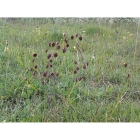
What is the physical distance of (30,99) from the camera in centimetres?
133

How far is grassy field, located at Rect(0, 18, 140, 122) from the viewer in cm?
123

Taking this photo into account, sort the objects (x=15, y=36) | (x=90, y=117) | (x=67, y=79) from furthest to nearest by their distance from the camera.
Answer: (x=15, y=36) → (x=67, y=79) → (x=90, y=117)

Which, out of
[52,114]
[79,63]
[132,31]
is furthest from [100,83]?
[132,31]

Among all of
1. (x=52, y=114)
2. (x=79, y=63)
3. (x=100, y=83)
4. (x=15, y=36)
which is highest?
(x=15, y=36)

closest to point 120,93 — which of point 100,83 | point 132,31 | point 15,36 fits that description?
point 100,83

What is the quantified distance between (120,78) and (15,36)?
44.7 inches

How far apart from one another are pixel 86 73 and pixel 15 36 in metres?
0.94

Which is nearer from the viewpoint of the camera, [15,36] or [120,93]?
[120,93]

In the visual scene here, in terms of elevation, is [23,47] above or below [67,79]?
above

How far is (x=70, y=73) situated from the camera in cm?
157

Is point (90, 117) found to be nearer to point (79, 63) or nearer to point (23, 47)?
point (79, 63)

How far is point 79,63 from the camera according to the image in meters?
1.65

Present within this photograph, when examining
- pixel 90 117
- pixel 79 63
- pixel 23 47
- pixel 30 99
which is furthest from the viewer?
pixel 23 47

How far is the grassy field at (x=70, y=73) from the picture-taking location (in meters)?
1.23
